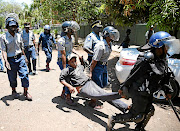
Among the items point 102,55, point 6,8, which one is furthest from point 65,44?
point 6,8

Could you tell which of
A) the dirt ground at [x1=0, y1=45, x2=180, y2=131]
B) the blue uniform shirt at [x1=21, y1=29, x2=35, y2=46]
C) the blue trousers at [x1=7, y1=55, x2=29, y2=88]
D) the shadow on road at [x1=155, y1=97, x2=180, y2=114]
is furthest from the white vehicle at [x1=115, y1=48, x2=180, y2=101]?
the blue uniform shirt at [x1=21, y1=29, x2=35, y2=46]

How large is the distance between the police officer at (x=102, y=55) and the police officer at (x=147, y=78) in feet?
3.45

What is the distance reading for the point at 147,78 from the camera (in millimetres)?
2590

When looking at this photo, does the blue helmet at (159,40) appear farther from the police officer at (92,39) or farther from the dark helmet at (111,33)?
the police officer at (92,39)

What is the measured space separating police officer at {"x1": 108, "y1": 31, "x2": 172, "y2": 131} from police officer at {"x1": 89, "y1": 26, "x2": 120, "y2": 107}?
3.45 feet

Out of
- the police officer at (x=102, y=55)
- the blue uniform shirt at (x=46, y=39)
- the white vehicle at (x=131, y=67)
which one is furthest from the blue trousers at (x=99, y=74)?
the blue uniform shirt at (x=46, y=39)

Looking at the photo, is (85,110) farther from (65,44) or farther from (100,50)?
(65,44)

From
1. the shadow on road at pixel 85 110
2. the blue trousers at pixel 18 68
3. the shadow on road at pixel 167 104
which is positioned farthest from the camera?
the shadow on road at pixel 167 104

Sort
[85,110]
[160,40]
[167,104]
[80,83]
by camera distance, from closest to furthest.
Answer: [160,40] → [80,83] → [85,110] → [167,104]

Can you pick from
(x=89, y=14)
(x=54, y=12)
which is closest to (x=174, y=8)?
(x=89, y=14)

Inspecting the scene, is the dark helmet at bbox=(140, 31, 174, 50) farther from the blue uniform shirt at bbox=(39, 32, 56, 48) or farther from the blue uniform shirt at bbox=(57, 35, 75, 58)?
the blue uniform shirt at bbox=(39, 32, 56, 48)

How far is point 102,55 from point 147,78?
1362 millimetres

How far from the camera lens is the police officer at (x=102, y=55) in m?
3.57

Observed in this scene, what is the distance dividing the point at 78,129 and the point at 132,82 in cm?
143
